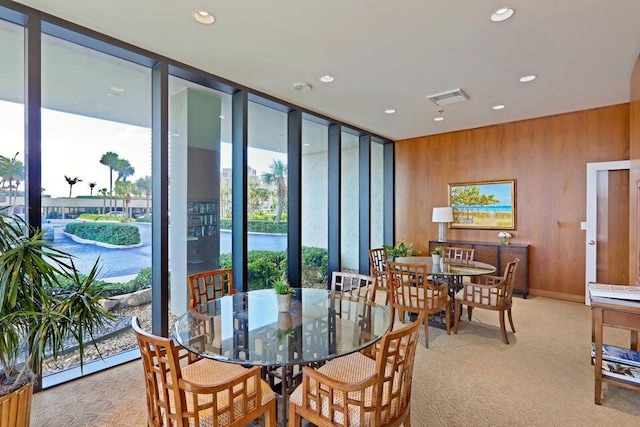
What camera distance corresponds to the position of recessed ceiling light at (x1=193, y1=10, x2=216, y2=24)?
8.13 feet

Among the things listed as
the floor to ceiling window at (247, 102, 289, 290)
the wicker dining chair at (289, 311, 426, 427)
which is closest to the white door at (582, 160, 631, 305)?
the floor to ceiling window at (247, 102, 289, 290)

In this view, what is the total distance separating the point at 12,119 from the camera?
2.51 metres

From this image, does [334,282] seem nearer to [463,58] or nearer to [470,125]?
[463,58]

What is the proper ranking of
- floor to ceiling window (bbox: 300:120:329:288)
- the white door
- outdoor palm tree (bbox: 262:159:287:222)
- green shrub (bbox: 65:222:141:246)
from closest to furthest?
green shrub (bbox: 65:222:141:246)
outdoor palm tree (bbox: 262:159:287:222)
the white door
floor to ceiling window (bbox: 300:120:329:288)

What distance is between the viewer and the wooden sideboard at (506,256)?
5316mm

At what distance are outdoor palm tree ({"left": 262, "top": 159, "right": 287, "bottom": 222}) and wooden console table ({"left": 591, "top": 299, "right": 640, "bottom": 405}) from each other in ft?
11.6

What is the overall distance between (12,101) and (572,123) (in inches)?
275

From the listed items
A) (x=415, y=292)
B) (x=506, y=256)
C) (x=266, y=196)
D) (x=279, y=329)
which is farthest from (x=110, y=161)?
(x=506, y=256)

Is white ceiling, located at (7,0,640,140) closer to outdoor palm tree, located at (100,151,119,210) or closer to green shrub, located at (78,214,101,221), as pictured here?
outdoor palm tree, located at (100,151,119,210)

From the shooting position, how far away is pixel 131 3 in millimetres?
2363

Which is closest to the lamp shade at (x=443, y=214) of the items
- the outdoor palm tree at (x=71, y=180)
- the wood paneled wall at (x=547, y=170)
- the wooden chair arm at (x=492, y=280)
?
the wood paneled wall at (x=547, y=170)

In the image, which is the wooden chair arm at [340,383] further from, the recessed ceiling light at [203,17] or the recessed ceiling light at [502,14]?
the recessed ceiling light at [502,14]

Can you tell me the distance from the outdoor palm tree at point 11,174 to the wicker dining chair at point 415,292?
136 inches

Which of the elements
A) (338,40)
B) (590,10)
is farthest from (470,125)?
(338,40)
